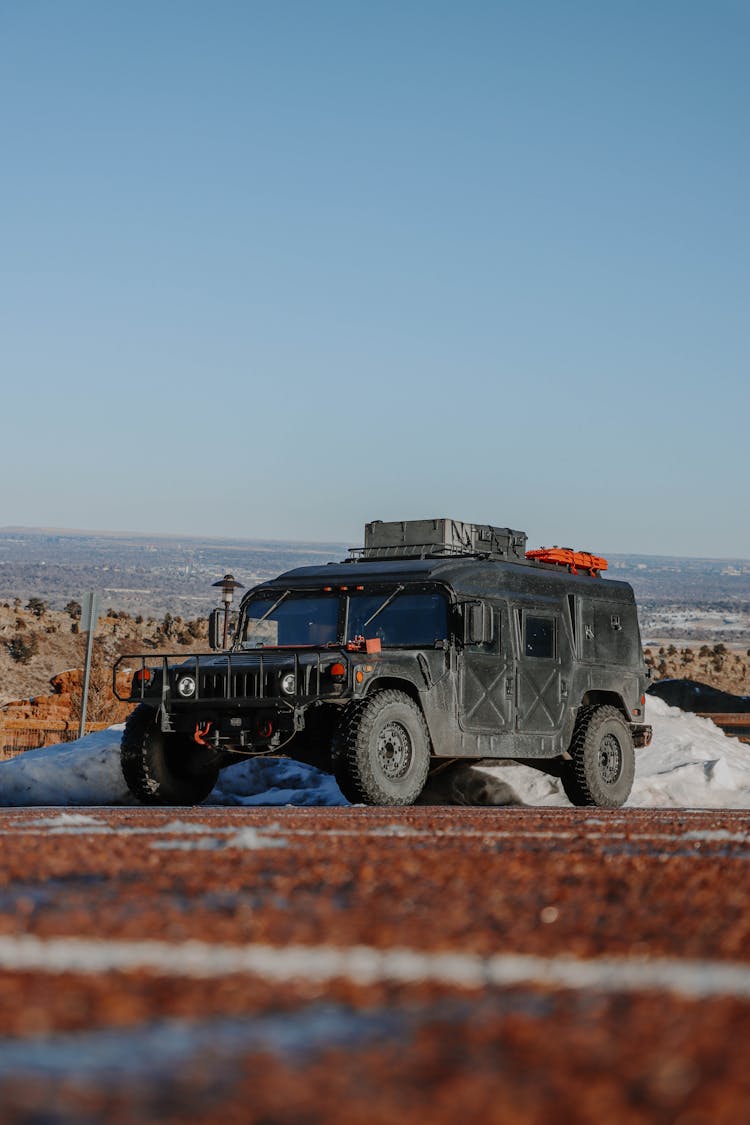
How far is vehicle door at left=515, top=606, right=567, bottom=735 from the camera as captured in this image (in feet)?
49.0

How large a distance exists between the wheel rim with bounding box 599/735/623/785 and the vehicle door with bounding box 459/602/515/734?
141 centimetres

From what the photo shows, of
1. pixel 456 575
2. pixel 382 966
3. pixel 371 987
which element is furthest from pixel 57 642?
pixel 371 987

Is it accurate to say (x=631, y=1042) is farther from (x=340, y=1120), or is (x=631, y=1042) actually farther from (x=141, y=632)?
(x=141, y=632)

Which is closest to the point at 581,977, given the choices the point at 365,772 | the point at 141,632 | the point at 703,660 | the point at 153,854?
the point at 153,854

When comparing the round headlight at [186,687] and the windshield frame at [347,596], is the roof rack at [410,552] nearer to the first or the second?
the windshield frame at [347,596]

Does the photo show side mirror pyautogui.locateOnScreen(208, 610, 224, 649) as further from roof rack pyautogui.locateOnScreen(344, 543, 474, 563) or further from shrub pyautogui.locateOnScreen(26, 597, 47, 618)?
shrub pyautogui.locateOnScreen(26, 597, 47, 618)

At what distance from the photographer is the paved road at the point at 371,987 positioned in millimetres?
2061

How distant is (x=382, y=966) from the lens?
308 centimetres

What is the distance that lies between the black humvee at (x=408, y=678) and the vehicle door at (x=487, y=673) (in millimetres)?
19

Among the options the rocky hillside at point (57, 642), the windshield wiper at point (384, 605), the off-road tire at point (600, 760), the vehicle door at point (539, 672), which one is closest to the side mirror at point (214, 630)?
the windshield wiper at point (384, 605)

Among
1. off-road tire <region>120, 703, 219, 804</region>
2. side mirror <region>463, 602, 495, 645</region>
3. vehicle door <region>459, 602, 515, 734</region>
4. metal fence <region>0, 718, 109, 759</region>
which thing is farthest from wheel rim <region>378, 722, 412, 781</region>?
metal fence <region>0, 718, 109, 759</region>

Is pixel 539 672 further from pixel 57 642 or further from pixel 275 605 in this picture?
pixel 57 642

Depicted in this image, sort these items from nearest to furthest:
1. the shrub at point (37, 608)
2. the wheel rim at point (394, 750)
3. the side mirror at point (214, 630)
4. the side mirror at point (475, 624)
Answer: the wheel rim at point (394, 750)
the side mirror at point (475, 624)
the side mirror at point (214, 630)
the shrub at point (37, 608)

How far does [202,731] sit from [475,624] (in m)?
2.47
